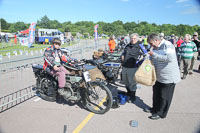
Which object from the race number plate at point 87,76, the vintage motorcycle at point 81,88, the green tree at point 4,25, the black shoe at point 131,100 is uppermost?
the green tree at point 4,25

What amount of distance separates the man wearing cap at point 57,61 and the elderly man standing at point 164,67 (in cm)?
222

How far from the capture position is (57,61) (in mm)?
3783

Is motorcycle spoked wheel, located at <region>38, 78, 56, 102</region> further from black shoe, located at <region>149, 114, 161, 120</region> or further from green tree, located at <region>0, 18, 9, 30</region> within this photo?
green tree, located at <region>0, 18, 9, 30</region>

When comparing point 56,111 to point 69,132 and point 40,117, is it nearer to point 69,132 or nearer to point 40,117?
point 40,117

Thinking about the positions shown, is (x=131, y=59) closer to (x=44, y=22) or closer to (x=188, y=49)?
(x=188, y=49)

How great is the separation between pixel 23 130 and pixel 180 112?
3.65 meters

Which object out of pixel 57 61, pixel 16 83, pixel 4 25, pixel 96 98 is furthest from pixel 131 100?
pixel 4 25

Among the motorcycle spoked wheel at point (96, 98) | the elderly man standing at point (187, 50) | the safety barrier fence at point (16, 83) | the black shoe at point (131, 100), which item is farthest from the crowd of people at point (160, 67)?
the elderly man standing at point (187, 50)

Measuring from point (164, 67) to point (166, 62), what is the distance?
0.39 feet

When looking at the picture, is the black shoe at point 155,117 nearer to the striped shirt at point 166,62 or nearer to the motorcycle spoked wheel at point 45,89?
the striped shirt at point 166,62

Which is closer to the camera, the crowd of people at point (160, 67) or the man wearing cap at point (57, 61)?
the crowd of people at point (160, 67)

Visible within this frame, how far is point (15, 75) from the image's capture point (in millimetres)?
5559

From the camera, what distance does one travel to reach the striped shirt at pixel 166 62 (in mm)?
2943

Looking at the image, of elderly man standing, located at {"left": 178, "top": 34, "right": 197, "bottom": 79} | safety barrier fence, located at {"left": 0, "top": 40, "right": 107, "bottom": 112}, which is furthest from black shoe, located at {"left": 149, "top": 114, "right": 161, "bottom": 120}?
elderly man standing, located at {"left": 178, "top": 34, "right": 197, "bottom": 79}
